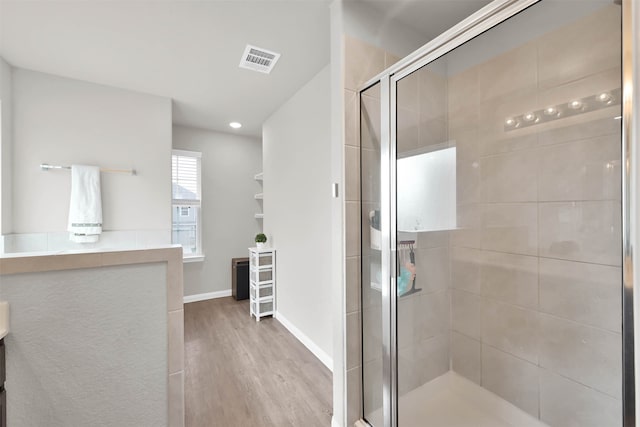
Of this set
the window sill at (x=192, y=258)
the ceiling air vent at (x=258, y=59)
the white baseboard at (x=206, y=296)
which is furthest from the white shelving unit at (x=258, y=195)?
the ceiling air vent at (x=258, y=59)

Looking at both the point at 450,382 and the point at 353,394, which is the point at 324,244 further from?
the point at 450,382

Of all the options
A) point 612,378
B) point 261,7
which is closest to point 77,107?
point 261,7

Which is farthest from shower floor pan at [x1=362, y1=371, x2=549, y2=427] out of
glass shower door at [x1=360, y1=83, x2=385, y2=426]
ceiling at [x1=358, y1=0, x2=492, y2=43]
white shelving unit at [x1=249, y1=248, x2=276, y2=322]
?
ceiling at [x1=358, y1=0, x2=492, y2=43]

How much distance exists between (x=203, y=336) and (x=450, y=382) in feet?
7.67

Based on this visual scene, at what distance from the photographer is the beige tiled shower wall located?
1.18 meters

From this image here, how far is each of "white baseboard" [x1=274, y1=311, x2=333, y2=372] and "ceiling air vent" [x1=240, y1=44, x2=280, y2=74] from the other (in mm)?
2524

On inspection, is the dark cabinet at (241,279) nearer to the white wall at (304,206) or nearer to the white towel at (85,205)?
the white wall at (304,206)

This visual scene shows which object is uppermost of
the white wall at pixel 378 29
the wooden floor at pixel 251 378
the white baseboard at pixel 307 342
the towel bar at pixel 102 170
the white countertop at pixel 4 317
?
the white wall at pixel 378 29

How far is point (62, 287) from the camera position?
0.93 m

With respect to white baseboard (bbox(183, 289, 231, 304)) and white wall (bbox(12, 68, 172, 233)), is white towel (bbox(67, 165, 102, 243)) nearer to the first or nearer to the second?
white wall (bbox(12, 68, 172, 233))

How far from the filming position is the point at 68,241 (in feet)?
8.06

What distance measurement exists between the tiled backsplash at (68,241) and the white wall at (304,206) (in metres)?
1.30

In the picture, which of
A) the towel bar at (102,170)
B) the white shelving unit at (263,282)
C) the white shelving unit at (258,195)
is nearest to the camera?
the towel bar at (102,170)

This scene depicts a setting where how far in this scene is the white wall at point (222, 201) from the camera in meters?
3.93
